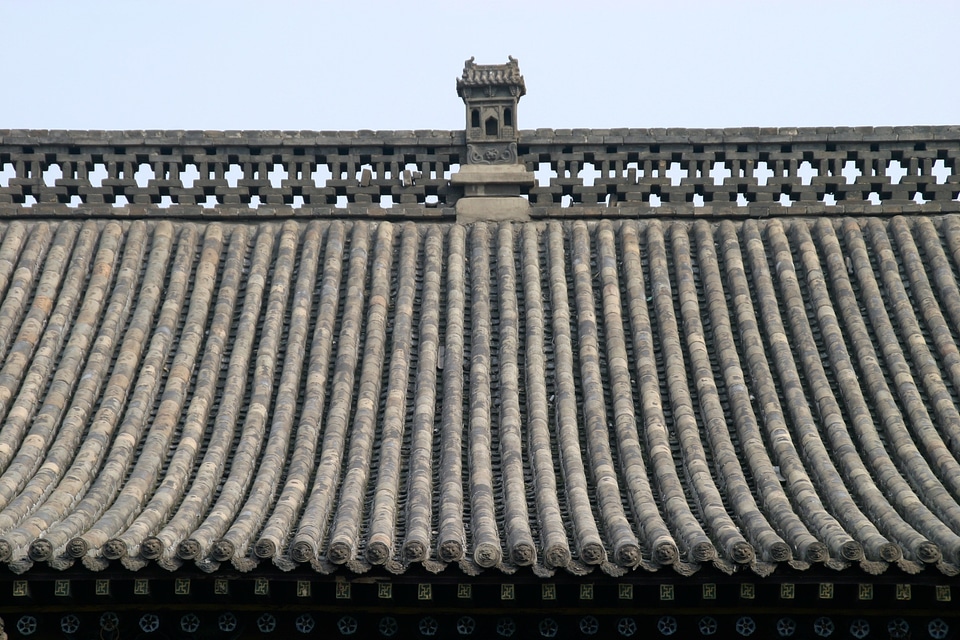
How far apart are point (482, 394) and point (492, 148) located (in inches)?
117

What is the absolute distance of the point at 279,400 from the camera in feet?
33.1

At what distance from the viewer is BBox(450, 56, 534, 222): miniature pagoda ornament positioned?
39.9 feet

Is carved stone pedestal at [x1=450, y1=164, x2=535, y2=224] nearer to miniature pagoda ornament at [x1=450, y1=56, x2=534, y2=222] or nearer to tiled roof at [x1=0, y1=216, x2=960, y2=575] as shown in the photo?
miniature pagoda ornament at [x1=450, y1=56, x2=534, y2=222]

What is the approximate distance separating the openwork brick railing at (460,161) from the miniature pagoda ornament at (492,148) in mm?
141

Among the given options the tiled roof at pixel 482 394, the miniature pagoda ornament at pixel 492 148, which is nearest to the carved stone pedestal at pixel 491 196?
the miniature pagoda ornament at pixel 492 148

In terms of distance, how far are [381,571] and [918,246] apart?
6.11 meters

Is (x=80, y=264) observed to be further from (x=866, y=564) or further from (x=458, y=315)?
(x=866, y=564)

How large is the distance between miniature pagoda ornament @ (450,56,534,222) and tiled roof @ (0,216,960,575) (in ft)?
0.68

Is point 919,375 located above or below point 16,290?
below

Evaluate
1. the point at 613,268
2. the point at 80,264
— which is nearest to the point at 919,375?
the point at 613,268

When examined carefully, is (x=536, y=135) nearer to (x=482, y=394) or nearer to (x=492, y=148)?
(x=492, y=148)

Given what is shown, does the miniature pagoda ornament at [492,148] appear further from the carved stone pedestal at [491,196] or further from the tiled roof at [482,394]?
the tiled roof at [482,394]

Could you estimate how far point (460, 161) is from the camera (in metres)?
12.3

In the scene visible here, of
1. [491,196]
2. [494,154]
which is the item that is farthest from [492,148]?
[491,196]
